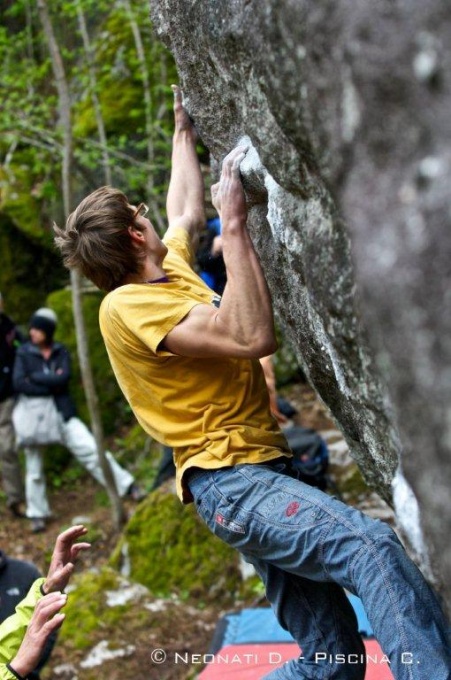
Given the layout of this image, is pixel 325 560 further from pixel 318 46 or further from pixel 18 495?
pixel 18 495

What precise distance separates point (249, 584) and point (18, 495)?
14.6 ft

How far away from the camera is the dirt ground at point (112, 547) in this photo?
661 centimetres

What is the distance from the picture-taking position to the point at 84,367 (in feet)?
30.9

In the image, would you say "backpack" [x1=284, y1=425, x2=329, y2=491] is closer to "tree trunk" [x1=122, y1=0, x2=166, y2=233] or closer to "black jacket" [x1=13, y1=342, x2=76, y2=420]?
"black jacket" [x1=13, y1=342, x2=76, y2=420]

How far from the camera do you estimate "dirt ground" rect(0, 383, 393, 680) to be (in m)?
6.61

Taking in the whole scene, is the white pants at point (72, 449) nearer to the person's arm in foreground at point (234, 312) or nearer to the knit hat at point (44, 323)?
the knit hat at point (44, 323)

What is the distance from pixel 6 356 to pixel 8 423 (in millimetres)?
1005

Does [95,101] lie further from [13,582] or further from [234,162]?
[234,162]

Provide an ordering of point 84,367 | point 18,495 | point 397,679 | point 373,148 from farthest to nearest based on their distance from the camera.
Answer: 1. point 18,495
2. point 84,367
3. point 397,679
4. point 373,148

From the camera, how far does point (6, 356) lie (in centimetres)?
973

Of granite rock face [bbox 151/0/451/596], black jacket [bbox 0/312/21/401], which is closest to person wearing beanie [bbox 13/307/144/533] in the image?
black jacket [bbox 0/312/21/401]

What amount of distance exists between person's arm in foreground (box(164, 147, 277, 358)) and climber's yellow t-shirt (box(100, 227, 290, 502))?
8 centimetres

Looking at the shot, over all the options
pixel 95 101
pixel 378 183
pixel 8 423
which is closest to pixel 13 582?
pixel 378 183

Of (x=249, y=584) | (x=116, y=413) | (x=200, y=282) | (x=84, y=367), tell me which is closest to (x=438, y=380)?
(x=200, y=282)
